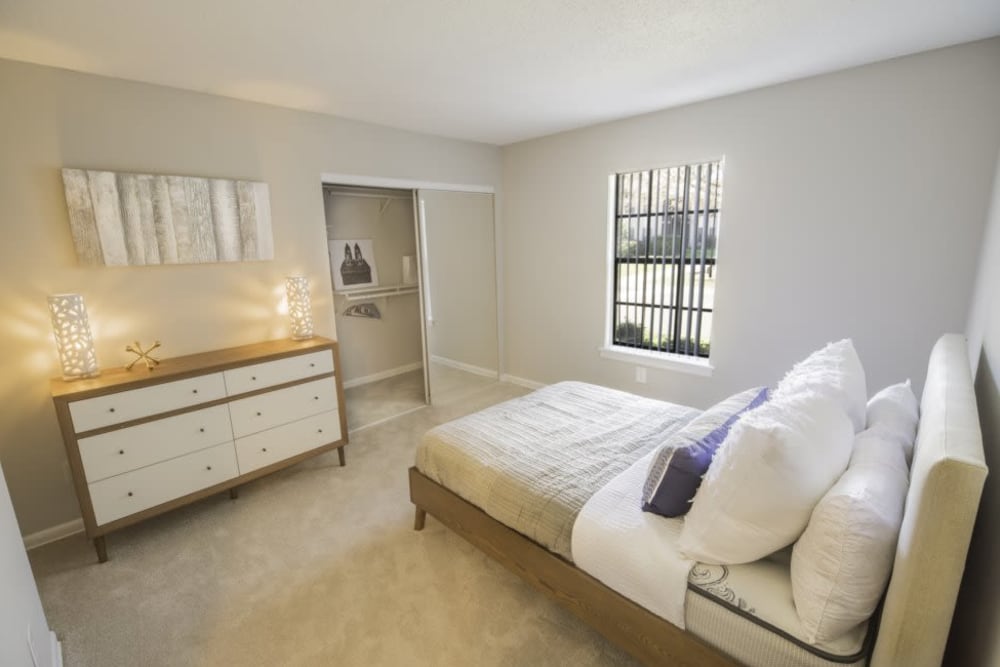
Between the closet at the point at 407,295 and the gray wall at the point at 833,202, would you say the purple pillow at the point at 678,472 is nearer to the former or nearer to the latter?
the gray wall at the point at 833,202

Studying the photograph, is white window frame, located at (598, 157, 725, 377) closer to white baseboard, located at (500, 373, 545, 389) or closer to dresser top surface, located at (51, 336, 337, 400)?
white baseboard, located at (500, 373, 545, 389)

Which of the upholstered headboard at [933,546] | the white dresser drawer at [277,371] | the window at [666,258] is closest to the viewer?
the upholstered headboard at [933,546]

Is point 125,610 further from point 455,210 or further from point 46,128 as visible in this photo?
point 455,210

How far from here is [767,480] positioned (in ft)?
3.85

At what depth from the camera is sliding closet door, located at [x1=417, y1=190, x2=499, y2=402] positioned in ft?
13.5

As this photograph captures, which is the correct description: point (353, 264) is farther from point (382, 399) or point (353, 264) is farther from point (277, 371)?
point (277, 371)

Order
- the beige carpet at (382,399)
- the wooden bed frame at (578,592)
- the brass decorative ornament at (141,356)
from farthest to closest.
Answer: the beige carpet at (382,399) → the brass decorative ornament at (141,356) → the wooden bed frame at (578,592)

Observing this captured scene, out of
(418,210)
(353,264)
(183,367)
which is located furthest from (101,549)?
(418,210)

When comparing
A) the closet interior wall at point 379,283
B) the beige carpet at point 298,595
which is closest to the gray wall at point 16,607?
the beige carpet at point 298,595

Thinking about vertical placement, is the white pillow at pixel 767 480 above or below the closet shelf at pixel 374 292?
below

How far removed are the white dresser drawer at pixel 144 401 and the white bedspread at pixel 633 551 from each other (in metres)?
2.11

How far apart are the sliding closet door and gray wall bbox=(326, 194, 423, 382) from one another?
0.28m

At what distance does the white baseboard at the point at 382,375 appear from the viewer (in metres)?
4.60

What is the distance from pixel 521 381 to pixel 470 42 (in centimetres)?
324
